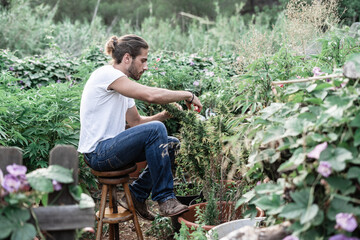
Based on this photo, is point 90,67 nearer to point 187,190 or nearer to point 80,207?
point 187,190

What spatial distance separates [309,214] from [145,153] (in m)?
1.81

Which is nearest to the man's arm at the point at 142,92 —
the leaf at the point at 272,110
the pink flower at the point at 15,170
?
the leaf at the point at 272,110

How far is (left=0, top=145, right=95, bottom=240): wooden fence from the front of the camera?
4.78ft

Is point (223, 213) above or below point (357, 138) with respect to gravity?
below

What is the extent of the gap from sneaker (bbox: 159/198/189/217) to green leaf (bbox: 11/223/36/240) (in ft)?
5.15

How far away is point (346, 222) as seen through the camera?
1.24 metres

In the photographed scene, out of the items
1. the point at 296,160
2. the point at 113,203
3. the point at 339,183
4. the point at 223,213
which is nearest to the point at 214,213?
the point at 223,213

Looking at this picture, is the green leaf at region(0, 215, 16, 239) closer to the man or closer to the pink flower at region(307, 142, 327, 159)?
the pink flower at region(307, 142, 327, 159)

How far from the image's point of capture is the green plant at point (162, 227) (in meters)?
3.19

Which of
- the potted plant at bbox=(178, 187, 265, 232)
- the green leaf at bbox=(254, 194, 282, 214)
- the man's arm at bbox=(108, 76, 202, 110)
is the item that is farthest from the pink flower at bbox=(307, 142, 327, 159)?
the man's arm at bbox=(108, 76, 202, 110)

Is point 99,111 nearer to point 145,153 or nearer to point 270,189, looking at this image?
point 145,153

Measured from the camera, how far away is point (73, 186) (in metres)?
1.50

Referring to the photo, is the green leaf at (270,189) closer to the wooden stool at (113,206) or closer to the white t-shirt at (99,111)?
the wooden stool at (113,206)

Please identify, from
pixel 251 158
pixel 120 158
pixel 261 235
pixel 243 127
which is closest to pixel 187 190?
pixel 120 158
